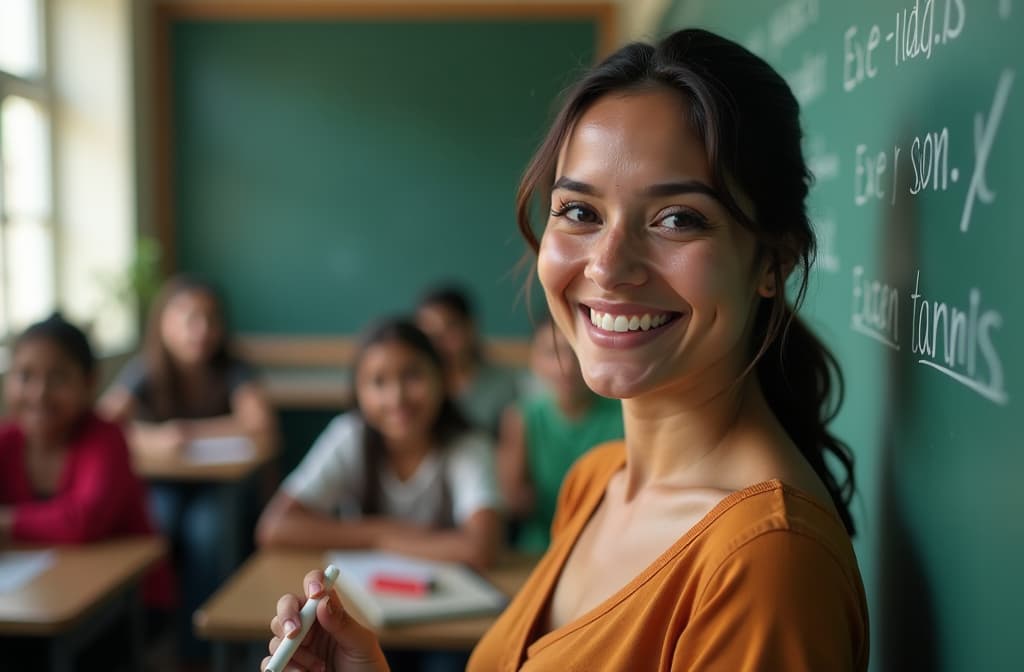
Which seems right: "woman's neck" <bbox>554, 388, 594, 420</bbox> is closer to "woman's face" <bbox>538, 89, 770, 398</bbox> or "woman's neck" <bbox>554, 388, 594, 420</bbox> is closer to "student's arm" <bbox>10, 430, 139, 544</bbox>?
"student's arm" <bbox>10, 430, 139, 544</bbox>

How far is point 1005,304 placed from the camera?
0.82 m

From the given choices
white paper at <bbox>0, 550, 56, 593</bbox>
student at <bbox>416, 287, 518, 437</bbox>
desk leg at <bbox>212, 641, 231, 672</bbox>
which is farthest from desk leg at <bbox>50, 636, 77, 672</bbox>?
student at <bbox>416, 287, 518, 437</bbox>

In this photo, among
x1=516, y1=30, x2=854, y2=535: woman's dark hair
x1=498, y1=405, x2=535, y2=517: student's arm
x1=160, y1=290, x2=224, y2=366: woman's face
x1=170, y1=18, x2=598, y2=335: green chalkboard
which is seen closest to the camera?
x1=516, y1=30, x2=854, y2=535: woman's dark hair

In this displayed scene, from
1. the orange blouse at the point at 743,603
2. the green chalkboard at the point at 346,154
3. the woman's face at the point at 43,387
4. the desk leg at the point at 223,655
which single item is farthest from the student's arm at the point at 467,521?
the green chalkboard at the point at 346,154

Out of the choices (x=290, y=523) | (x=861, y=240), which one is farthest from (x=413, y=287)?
(x=861, y=240)

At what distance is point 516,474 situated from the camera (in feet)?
A: 11.1

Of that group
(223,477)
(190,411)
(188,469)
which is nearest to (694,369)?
(223,477)

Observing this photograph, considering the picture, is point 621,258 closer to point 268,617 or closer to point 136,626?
point 268,617

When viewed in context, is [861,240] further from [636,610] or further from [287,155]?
[287,155]

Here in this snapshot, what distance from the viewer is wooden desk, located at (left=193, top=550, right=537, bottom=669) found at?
1.89 meters

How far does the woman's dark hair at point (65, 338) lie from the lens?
2.71 metres

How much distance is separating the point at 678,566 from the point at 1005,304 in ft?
1.20

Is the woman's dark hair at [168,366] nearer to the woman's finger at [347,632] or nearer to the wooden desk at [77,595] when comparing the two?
the wooden desk at [77,595]

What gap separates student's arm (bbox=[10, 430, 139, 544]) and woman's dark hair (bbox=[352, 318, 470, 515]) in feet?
2.26
